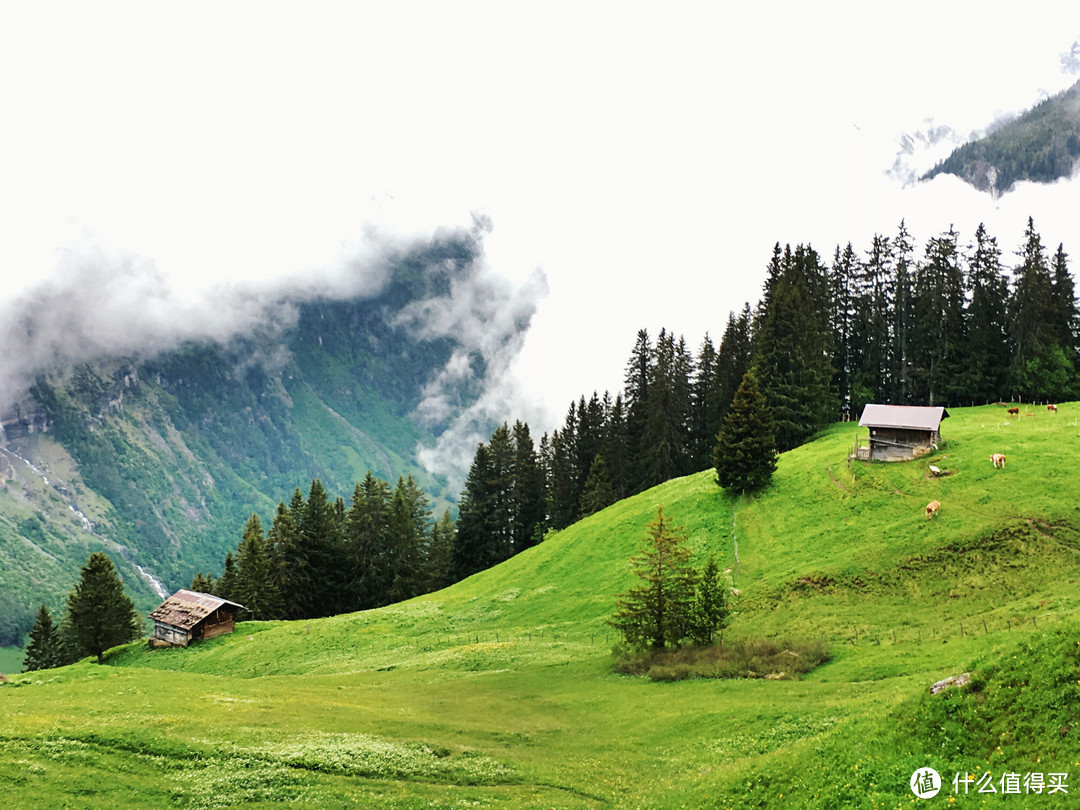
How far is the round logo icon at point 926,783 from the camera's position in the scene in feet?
54.3

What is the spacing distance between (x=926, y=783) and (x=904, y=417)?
55.5 meters

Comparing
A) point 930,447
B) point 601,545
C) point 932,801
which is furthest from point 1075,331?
point 932,801

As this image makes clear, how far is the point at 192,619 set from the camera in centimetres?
7731

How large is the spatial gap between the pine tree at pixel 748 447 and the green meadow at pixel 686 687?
2.29 meters

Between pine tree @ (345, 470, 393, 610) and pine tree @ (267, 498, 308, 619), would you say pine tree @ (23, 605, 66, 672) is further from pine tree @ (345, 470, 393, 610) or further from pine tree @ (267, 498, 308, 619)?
pine tree @ (345, 470, 393, 610)

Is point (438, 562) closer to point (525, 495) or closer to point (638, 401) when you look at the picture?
point (525, 495)

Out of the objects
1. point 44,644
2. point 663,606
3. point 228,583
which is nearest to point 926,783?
point 663,606

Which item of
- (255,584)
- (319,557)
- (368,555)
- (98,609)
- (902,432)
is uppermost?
(902,432)

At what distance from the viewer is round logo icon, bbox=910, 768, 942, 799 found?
54.3 ft

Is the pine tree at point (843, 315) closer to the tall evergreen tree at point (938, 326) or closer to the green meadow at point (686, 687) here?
the tall evergreen tree at point (938, 326)

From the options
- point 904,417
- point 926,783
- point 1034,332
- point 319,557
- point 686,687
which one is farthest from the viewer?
point 319,557

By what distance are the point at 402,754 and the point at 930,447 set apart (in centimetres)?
5632

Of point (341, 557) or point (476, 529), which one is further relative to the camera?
point (476, 529)

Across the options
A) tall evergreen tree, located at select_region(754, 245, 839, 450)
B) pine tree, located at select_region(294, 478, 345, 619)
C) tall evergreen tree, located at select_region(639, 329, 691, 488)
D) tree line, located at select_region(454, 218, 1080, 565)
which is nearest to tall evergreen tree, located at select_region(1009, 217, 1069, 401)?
tree line, located at select_region(454, 218, 1080, 565)
